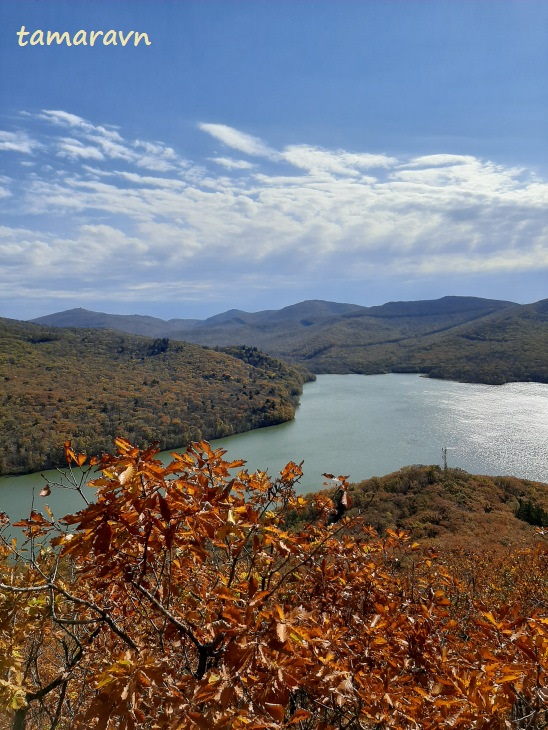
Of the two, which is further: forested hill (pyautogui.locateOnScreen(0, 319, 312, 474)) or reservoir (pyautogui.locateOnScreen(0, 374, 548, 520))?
forested hill (pyautogui.locateOnScreen(0, 319, 312, 474))

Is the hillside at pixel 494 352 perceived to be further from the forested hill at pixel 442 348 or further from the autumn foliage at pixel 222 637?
the autumn foliage at pixel 222 637

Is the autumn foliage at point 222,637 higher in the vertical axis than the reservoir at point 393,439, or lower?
higher

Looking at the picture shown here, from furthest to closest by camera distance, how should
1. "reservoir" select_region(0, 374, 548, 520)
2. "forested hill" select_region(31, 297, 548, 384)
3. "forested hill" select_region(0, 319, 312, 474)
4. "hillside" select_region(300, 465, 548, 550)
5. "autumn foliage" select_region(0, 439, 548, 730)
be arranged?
"forested hill" select_region(31, 297, 548, 384) < "forested hill" select_region(0, 319, 312, 474) < "reservoir" select_region(0, 374, 548, 520) < "hillside" select_region(300, 465, 548, 550) < "autumn foliage" select_region(0, 439, 548, 730)

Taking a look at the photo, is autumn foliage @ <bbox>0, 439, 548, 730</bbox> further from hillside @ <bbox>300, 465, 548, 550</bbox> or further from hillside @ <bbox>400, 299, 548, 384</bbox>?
hillside @ <bbox>400, 299, 548, 384</bbox>

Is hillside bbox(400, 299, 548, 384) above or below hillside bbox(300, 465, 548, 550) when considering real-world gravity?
above

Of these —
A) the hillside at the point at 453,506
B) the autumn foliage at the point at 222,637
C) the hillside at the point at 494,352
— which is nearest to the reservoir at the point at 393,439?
the hillside at the point at 453,506

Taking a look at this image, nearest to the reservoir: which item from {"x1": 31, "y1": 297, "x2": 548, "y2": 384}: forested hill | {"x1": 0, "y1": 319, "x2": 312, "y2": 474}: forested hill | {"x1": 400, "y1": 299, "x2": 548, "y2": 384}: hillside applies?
{"x1": 0, "y1": 319, "x2": 312, "y2": 474}: forested hill

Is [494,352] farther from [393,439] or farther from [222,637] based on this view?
[222,637]
